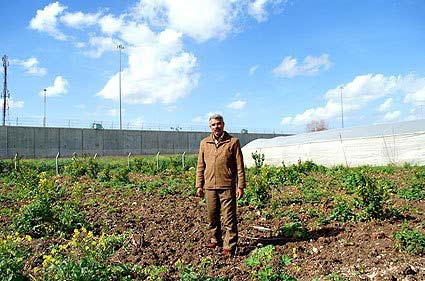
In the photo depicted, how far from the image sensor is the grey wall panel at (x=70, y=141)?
36625 millimetres

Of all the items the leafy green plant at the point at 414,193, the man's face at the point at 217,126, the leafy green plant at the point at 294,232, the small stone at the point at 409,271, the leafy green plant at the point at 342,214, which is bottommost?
the small stone at the point at 409,271

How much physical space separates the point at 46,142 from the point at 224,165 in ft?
112

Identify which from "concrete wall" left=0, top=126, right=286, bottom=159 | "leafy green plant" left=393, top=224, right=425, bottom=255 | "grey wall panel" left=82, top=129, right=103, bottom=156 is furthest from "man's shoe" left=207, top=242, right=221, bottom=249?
"grey wall panel" left=82, top=129, right=103, bottom=156

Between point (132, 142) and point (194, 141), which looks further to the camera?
point (194, 141)

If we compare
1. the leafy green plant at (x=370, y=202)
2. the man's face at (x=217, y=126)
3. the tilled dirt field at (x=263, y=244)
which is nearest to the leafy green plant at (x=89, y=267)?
the tilled dirt field at (x=263, y=244)

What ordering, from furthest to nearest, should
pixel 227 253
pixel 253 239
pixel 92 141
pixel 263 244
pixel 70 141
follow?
1. pixel 92 141
2. pixel 70 141
3. pixel 253 239
4. pixel 263 244
5. pixel 227 253

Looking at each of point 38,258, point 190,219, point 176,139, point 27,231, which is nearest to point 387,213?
point 190,219

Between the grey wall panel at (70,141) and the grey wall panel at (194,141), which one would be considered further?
the grey wall panel at (194,141)

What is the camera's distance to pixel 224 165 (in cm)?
531

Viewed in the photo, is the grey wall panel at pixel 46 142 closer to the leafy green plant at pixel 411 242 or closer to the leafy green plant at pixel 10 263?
the leafy green plant at pixel 10 263

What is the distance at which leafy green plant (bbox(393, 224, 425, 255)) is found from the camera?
4.70 m

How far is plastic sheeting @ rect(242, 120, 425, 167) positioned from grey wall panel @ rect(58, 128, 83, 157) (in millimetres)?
20127

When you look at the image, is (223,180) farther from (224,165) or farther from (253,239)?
(253,239)

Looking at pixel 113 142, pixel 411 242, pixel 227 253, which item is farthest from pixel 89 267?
pixel 113 142
